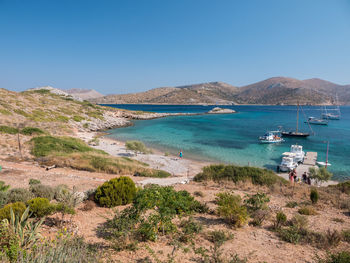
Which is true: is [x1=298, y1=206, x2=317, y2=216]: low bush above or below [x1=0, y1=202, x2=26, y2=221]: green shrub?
below

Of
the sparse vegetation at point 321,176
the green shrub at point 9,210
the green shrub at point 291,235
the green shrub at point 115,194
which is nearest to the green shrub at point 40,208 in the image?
the green shrub at point 9,210

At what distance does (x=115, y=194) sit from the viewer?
7219 mm

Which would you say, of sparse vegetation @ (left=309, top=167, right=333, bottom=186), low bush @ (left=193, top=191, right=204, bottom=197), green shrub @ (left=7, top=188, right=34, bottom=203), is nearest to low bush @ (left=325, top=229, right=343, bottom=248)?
low bush @ (left=193, top=191, right=204, bottom=197)

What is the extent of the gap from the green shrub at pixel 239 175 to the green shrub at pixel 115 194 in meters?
6.11

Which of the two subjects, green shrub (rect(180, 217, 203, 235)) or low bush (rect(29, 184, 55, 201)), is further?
low bush (rect(29, 184, 55, 201))

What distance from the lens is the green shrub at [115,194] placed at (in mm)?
7104

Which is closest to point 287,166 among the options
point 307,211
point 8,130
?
point 307,211

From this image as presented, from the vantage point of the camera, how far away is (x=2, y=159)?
14414mm

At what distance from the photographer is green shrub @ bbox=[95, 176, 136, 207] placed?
23.3ft

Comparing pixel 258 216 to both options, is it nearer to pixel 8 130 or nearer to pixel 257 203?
pixel 257 203

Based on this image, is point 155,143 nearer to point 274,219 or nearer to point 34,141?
point 34,141

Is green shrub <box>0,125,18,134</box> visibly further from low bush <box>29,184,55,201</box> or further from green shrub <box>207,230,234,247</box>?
green shrub <box>207,230,234,247</box>

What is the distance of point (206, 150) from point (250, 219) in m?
22.6

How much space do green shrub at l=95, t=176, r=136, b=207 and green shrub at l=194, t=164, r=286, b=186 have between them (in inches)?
240
